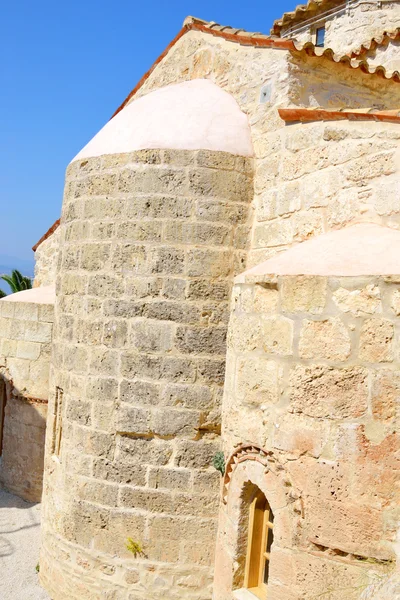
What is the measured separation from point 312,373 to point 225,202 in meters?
2.11

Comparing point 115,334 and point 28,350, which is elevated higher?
point 115,334

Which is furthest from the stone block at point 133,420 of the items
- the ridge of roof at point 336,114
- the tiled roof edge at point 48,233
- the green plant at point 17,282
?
the green plant at point 17,282

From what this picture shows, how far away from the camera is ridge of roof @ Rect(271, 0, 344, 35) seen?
10.8 m

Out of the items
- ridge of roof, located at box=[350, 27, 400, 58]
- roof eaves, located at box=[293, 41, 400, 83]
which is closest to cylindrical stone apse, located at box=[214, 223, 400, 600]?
roof eaves, located at box=[293, 41, 400, 83]

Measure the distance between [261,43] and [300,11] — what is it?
20.3ft

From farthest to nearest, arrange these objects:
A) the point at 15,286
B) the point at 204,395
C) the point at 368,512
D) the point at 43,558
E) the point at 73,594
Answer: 1. the point at 15,286
2. the point at 43,558
3. the point at 73,594
4. the point at 204,395
5. the point at 368,512

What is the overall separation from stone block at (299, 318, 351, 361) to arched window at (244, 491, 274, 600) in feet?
4.21

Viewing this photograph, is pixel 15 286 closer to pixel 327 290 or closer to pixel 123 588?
pixel 123 588

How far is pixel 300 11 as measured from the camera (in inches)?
435

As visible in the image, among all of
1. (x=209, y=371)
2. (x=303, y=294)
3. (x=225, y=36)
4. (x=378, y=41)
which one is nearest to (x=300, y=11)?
(x=378, y=41)

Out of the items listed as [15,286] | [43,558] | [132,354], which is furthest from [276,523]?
[15,286]

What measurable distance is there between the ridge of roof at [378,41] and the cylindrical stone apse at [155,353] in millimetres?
4623

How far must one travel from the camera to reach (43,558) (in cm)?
620

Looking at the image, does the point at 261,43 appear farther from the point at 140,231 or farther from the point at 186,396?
the point at 186,396
